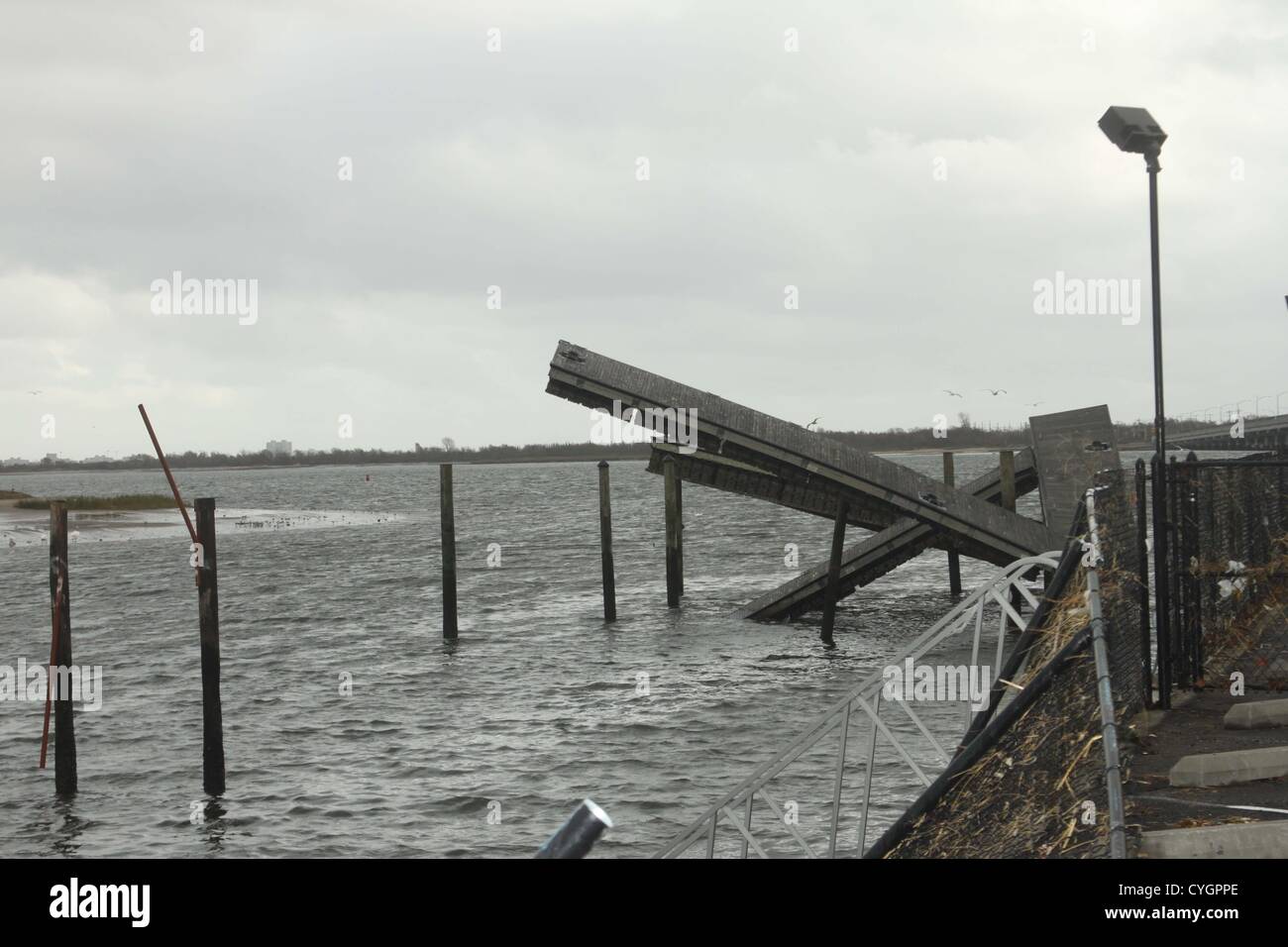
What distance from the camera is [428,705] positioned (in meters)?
21.8

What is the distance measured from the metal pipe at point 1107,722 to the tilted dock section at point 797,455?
12849mm

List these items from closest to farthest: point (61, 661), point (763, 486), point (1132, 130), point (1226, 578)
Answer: point (1132, 130), point (1226, 578), point (61, 661), point (763, 486)

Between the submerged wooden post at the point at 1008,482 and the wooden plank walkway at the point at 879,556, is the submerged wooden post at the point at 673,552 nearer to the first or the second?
the wooden plank walkway at the point at 879,556

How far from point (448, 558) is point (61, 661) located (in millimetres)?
12129

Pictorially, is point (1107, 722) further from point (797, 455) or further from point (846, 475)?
point (846, 475)

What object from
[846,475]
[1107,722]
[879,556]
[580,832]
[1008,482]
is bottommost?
[879,556]

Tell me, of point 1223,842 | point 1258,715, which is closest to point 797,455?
point 1258,715

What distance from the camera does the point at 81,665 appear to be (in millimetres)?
27000

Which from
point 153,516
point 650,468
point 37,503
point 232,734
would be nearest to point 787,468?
point 650,468

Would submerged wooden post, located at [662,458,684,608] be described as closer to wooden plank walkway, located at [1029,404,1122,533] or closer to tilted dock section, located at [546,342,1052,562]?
tilted dock section, located at [546,342,1052,562]

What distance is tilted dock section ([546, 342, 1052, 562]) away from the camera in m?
19.3

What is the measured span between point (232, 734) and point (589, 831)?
729 inches

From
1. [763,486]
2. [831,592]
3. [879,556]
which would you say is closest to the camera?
[879,556]

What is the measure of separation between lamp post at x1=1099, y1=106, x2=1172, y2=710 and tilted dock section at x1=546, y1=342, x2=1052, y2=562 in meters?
9.43
